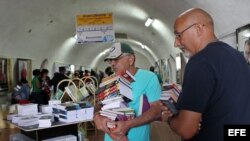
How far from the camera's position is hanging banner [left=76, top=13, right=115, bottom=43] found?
11656mm

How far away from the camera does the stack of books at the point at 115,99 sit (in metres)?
2.32

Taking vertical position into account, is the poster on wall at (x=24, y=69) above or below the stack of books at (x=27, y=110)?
above

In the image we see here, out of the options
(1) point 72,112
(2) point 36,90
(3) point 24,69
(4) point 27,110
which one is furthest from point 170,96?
(3) point 24,69

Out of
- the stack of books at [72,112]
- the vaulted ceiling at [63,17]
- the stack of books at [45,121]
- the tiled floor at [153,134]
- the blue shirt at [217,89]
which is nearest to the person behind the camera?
the blue shirt at [217,89]

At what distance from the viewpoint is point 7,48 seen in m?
10.8

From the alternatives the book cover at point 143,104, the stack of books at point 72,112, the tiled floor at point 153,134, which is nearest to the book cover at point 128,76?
the book cover at point 143,104

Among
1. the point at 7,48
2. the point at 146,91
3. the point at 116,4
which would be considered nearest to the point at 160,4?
the point at 116,4

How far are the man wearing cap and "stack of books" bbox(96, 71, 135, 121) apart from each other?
45mm

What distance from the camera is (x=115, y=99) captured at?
7.70 ft

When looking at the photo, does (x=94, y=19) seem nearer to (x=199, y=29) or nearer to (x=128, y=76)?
(x=128, y=76)

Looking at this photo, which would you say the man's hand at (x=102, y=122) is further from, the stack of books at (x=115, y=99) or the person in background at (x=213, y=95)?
the person in background at (x=213, y=95)

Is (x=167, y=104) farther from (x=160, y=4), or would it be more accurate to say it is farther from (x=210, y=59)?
(x=160, y=4)

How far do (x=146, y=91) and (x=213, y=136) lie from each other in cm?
102

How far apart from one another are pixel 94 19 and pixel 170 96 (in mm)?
9977
